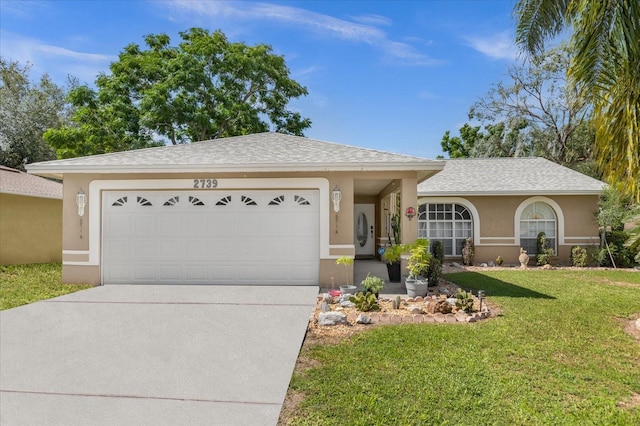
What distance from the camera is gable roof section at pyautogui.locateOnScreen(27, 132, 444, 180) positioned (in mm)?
9602

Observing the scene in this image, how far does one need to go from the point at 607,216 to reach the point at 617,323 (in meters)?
9.85

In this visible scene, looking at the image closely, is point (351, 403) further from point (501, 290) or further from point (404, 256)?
point (501, 290)

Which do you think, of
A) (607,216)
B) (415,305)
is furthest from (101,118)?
(607,216)

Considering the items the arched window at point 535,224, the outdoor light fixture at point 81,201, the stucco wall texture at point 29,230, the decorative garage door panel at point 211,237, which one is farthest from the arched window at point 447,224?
the stucco wall texture at point 29,230

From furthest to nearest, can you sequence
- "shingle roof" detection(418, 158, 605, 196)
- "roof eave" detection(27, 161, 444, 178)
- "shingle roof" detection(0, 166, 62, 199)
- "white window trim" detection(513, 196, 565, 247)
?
"white window trim" detection(513, 196, 565, 247) → "shingle roof" detection(418, 158, 605, 196) → "shingle roof" detection(0, 166, 62, 199) → "roof eave" detection(27, 161, 444, 178)

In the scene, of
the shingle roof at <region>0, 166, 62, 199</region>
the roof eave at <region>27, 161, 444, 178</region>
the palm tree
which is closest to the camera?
the palm tree

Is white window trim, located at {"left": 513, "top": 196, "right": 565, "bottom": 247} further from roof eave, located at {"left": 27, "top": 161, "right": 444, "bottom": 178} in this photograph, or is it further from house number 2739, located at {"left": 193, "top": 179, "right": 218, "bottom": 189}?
house number 2739, located at {"left": 193, "top": 179, "right": 218, "bottom": 189}

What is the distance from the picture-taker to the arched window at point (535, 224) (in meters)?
16.0

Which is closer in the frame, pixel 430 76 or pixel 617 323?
pixel 617 323

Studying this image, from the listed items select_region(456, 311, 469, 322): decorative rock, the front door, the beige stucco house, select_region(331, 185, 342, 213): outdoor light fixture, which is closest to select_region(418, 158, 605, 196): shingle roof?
the front door

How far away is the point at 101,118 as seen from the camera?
73.0 feet

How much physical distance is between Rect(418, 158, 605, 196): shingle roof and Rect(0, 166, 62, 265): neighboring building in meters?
15.2

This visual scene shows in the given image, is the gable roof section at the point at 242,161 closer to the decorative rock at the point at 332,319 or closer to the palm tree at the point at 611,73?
the palm tree at the point at 611,73

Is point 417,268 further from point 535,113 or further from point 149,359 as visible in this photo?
point 535,113
